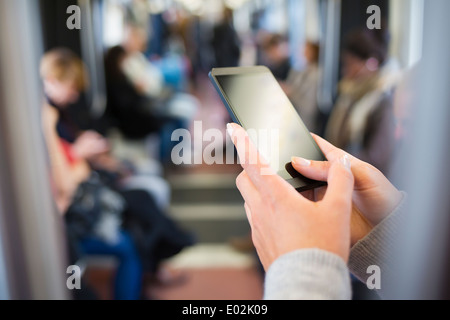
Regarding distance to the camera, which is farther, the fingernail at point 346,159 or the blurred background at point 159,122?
the blurred background at point 159,122

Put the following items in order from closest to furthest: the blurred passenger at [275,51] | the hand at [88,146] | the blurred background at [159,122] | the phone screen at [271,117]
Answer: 1. the phone screen at [271,117]
2. the blurred background at [159,122]
3. the blurred passenger at [275,51]
4. the hand at [88,146]

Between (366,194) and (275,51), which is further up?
(275,51)

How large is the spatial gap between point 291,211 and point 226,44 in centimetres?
81

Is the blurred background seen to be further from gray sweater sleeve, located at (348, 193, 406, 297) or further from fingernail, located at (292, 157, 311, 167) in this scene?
fingernail, located at (292, 157, 311, 167)

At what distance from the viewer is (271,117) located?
1.60ft

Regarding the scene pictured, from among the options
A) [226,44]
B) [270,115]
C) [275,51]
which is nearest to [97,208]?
[226,44]

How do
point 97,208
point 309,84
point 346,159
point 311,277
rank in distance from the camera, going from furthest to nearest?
1. point 309,84
2. point 97,208
3. point 346,159
4. point 311,277

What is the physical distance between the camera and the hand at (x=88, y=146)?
1.45 meters

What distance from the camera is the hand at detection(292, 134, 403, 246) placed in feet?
1.61

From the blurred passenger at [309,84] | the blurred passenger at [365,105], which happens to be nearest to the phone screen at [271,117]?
the blurred passenger at [365,105]

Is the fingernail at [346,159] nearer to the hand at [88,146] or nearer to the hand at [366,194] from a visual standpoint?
the hand at [366,194]

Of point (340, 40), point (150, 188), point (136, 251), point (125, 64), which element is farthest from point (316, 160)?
point (125, 64)

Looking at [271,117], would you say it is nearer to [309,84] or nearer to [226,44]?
[226,44]

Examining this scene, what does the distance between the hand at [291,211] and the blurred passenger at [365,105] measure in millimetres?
292
